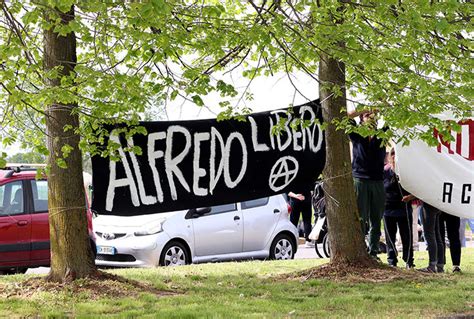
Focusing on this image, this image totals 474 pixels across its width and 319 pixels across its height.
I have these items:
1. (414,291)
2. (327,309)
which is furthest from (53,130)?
(414,291)

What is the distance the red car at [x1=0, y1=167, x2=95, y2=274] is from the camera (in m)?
13.7

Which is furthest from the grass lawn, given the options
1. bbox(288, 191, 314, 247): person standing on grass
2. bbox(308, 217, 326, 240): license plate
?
bbox(288, 191, 314, 247): person standing on grass

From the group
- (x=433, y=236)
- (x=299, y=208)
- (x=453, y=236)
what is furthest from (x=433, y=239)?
(x=299, y=208)

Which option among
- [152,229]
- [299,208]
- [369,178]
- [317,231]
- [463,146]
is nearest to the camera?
[369,178]

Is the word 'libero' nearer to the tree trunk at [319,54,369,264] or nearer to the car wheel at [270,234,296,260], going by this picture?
the tree trunk at [319,54,369,264]

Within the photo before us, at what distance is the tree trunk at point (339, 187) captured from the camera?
35.9 ft

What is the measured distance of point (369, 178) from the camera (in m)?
11.8

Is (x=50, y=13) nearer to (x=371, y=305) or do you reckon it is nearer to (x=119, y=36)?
(x=119, y=36)

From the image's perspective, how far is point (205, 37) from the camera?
8.66 metres

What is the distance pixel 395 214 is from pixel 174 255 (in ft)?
14.3

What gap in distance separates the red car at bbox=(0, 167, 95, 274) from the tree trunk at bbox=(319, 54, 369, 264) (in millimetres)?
4282

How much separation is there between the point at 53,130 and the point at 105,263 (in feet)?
20.4

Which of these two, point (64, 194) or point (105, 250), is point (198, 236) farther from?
point (64, 194)

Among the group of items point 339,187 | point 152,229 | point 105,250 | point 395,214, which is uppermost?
point 339,187
